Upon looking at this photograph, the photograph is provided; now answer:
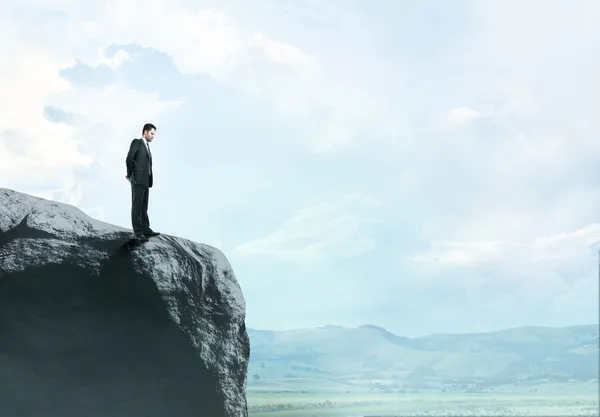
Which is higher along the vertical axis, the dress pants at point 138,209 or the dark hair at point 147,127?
the dark hair at point 147,127

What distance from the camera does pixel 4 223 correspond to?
8.04 m

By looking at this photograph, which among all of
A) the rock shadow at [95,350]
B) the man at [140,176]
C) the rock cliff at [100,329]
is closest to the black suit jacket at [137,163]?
the man at [140,176]

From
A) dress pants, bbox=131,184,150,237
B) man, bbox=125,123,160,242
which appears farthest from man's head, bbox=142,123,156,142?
dress pants, bbox=131,184,150,237

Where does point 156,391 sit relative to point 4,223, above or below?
below

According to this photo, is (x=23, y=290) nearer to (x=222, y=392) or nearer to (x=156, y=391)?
(x=156, y=391)

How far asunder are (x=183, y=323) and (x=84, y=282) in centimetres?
123

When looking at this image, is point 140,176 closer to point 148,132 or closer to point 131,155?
point 131,155

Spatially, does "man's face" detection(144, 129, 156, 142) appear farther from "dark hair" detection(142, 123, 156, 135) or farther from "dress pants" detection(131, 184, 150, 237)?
"dress pants" detection(131, 184, 150, 237)

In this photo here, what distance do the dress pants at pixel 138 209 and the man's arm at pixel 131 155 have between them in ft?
0.65

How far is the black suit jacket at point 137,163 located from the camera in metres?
8.46

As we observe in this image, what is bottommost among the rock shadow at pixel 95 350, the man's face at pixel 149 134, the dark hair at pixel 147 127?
the rock shadow at pixel 95 350

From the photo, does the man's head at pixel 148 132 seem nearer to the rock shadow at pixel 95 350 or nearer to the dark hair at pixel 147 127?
the dark hair at pixel 147 127

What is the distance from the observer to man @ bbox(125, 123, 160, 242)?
8.45m

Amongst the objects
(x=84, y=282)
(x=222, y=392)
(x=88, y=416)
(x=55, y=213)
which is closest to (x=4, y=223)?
(x=55, y=213)
